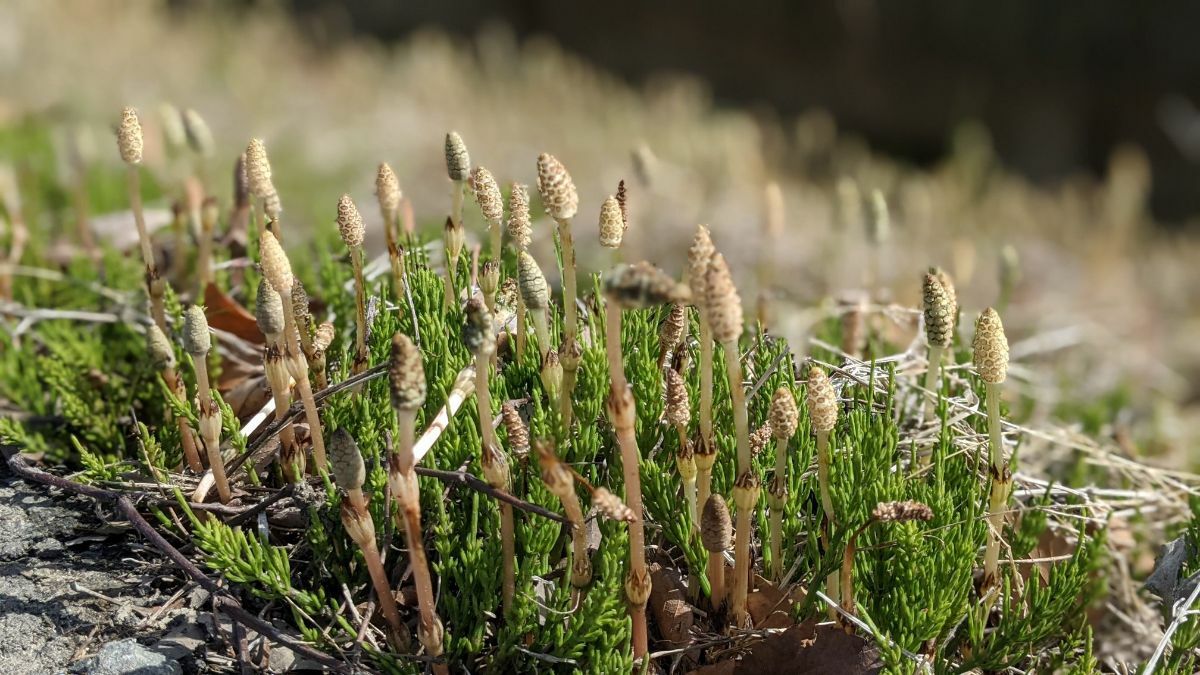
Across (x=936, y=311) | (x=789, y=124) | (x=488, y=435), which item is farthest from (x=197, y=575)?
(x=789, y=124)

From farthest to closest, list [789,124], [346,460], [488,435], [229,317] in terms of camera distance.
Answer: [789,124] → [229,317] → [488,435] → [346,460]

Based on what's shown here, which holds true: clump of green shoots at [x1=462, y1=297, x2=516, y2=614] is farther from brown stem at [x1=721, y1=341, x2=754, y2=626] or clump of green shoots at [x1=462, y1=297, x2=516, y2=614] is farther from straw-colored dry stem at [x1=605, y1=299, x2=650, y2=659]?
brown stem at [x1=721, y1=341, x2=754, y2=626]

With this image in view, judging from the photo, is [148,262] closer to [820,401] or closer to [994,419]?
[820,401]

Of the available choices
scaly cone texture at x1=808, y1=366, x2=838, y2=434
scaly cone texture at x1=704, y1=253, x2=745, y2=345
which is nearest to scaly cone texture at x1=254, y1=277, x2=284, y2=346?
scaly cone texture at x1=704, y1=253, x2=745, y2=345

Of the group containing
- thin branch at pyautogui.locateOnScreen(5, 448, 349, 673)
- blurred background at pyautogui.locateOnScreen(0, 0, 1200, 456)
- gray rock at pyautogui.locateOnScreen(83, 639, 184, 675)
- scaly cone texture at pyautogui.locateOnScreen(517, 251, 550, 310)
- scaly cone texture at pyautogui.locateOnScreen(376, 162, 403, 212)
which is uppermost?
scaly cone texture at pyautogui.locateOnScreen(376, 162, 403, 212)

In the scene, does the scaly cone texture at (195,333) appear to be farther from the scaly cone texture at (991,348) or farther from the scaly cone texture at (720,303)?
the scaly cone texture at (991,348)

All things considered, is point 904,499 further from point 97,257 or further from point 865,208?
point 97,257
